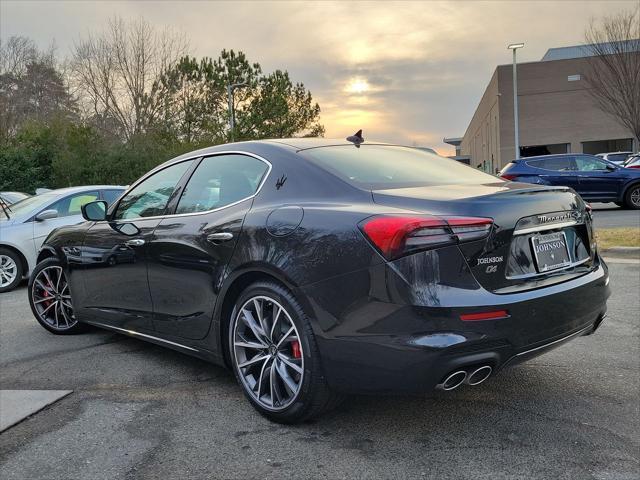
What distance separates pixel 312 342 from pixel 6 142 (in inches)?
1189

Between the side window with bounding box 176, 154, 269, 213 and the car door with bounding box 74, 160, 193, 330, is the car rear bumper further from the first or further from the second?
the car door with bounding box 74, 160, 193, 330

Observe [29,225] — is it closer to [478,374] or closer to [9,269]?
[9,269]

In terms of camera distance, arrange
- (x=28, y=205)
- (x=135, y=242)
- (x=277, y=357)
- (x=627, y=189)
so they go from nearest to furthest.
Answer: (x=277, y=357) → (x=135, y=242) → (x=28, y=205) → (x=627, y=189)

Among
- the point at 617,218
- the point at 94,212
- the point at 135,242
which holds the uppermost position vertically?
the point at 94,212

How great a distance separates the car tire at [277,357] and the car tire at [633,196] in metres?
15.6

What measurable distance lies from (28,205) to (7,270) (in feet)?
3.74

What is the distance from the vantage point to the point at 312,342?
2.85 metres

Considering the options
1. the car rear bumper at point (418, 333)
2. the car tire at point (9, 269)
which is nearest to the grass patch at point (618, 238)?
the car rear bumper at point (418, 333)

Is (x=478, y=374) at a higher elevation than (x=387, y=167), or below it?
below

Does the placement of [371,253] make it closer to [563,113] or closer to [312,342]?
[312,342]

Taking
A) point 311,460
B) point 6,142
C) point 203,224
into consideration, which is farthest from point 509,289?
point 6,142

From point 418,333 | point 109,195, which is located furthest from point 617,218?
point 418,333

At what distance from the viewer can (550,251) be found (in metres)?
2.96

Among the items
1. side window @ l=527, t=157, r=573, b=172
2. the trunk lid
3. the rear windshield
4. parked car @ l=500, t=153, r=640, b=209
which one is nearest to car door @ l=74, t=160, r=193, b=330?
the rear windshield
